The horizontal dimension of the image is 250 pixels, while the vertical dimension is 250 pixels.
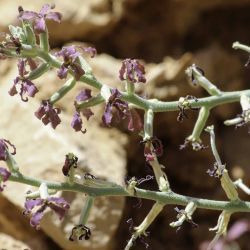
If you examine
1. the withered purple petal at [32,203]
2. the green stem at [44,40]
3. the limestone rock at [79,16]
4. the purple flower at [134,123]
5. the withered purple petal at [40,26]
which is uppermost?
the limestone rock at [79,16]

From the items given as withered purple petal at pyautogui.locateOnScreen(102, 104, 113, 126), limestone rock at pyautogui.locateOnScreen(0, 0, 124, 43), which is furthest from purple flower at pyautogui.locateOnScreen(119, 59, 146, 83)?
limestone rock at pyautogui.locateOnScreen(0, 0, 124, 43)

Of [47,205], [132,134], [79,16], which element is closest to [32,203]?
[47,205]

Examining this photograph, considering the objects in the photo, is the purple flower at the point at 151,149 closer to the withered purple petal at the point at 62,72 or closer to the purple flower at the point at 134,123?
the purple flower at the point at 134,123

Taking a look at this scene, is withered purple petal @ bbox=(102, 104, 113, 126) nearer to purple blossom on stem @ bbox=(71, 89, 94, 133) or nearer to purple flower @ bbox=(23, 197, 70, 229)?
purple blossom on stem @ bbox=(71, 89, 94, 133)

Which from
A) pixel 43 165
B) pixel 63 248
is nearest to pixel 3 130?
pixel 43 165

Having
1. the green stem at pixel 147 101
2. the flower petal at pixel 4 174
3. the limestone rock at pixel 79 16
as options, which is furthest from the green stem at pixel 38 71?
the limestone rock at pixel 79 16

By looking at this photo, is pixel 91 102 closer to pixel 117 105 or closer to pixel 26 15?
pixel 117 105
